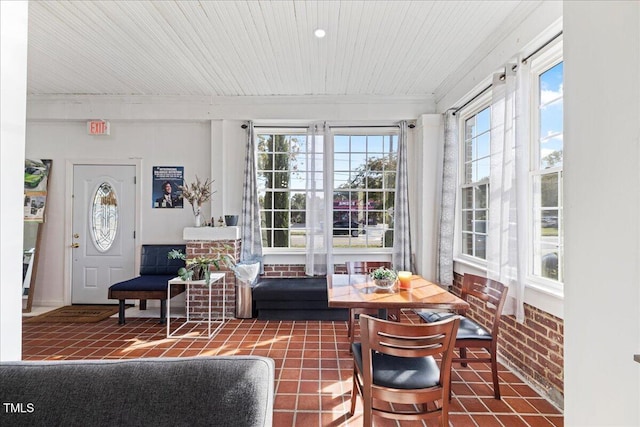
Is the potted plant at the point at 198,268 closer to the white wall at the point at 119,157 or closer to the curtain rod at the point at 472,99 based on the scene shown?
the white wall at the point at 119,157

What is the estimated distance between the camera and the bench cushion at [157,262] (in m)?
4.46

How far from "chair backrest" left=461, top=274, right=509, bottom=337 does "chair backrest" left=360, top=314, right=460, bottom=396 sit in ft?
3.18

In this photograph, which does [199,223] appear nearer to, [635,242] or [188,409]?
[188,409]

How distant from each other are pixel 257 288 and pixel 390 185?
2525 mm

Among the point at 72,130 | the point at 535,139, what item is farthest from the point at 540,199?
the point at 72,130

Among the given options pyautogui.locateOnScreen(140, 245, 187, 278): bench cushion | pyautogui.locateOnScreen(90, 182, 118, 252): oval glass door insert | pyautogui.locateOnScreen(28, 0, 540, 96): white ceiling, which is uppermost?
pyautogui.locateOnScreen(28, 0, 540, 96): white ceiling

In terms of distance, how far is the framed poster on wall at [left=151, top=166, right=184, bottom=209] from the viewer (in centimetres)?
468

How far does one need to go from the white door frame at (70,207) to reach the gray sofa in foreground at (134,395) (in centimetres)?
397

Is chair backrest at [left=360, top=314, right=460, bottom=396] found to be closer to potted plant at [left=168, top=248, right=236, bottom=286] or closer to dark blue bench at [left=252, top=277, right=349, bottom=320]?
dark blue bench at [left=252, top=277, right=349, bottom=320]

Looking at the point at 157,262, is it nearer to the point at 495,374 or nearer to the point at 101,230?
the point at 101,230

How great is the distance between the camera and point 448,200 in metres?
3.84

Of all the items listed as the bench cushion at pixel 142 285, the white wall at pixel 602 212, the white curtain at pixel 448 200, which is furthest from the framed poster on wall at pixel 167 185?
the white wall at pixel 602 212

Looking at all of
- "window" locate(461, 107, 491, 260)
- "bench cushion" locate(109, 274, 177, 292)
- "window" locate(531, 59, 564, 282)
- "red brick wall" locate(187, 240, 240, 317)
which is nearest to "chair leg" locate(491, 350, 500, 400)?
"window" locate(531, 59, 564, 282)

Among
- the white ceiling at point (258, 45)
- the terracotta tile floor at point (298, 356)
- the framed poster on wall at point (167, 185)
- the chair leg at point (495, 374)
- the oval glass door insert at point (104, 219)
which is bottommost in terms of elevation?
the terracotta tile floor at point (298, 356)
